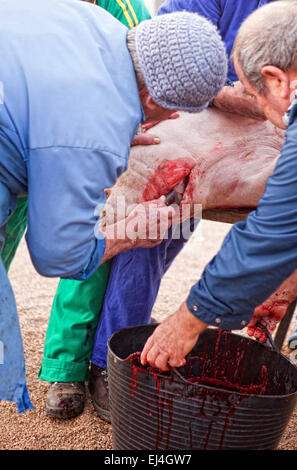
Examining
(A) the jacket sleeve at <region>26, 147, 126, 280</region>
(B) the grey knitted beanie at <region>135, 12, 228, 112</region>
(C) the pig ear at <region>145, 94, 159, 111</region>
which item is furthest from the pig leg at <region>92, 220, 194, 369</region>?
(B) the grey knitted beanie at <region>135, 12, 228, 112</region>

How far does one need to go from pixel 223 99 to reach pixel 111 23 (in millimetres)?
979

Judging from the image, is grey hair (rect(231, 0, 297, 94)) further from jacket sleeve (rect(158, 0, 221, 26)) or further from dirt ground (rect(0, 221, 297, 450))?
dirt ground (rect(0, 221, 297, 450))

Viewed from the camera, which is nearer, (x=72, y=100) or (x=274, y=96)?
(x=72, y=100)

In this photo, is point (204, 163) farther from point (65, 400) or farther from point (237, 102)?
point (65, 400)

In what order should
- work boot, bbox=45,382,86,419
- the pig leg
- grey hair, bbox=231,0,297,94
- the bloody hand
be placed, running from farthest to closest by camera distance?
the pig leg → work boot, bbox=45,382,86,419 → the bloody hand → grey hair, bbox=231,0,297,94

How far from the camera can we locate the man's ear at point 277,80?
1598 mm

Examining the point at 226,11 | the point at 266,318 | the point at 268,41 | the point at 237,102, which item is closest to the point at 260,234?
the point at 268,41

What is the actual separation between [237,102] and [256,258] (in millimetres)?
1188

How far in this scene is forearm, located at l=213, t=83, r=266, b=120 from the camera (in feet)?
8.08

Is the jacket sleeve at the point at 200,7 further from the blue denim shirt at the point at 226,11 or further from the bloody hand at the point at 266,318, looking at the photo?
the bloody hand at the point at 266,318

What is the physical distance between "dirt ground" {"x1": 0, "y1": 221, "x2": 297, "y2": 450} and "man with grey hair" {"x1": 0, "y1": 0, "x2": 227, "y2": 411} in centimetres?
69

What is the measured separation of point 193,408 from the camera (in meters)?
1.63

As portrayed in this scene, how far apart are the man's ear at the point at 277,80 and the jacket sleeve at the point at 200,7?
123cm

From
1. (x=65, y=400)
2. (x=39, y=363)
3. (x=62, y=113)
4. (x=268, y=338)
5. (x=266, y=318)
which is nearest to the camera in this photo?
(x=62, y=113)
